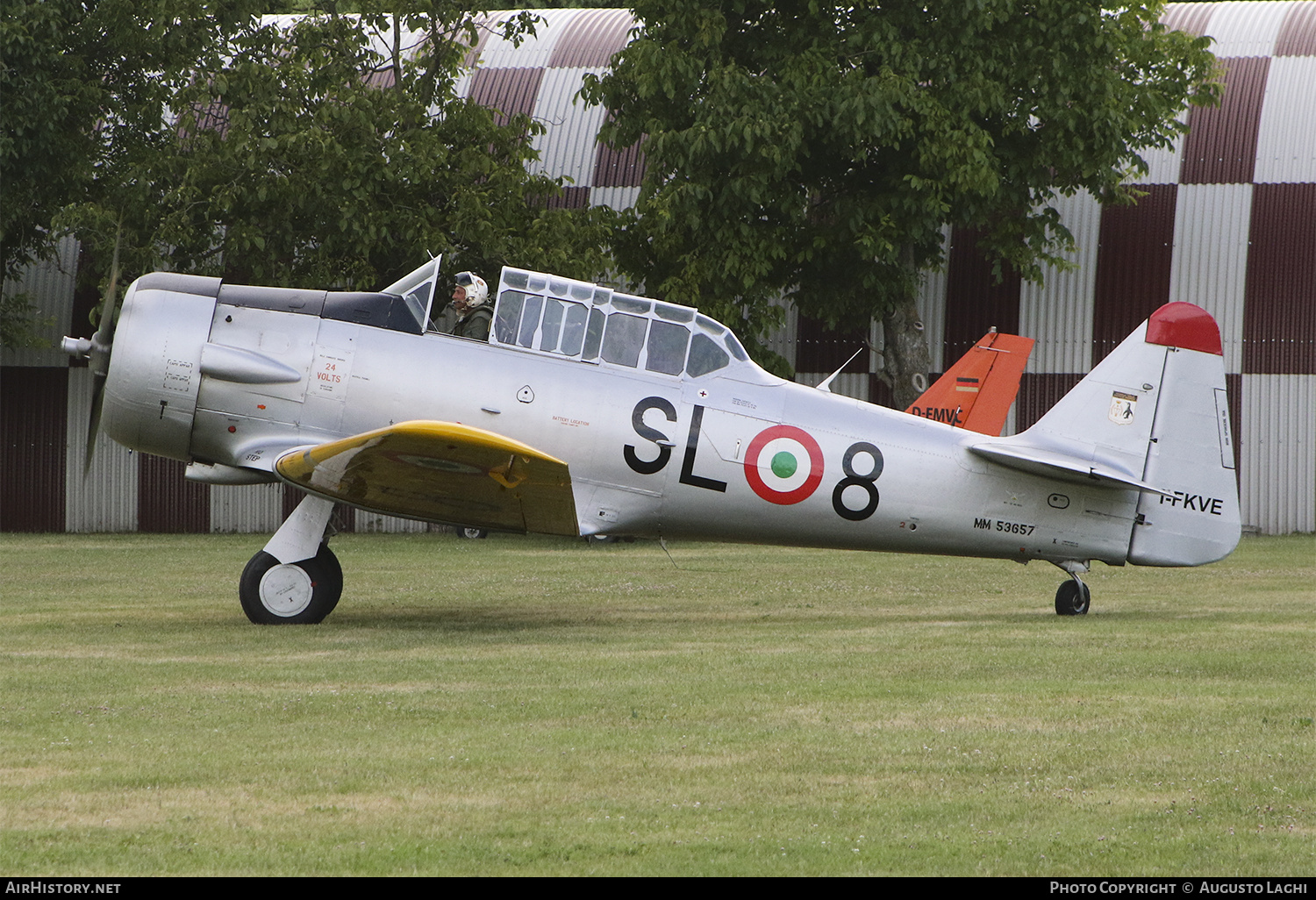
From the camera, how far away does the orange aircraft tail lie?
1880 centimetres

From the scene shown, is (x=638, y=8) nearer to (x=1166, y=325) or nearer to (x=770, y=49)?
(x=770, y=49)

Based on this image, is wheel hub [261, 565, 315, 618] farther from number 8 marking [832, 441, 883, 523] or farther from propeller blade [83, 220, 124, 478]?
number 8 marking [832, 441, 883, 523]

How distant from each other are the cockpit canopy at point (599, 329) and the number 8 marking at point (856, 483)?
4.27ft

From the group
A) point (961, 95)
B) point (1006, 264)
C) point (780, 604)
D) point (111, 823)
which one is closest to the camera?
point (111, 823)

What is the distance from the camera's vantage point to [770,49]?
75.2 feet

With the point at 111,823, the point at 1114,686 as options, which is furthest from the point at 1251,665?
the point at 111,823

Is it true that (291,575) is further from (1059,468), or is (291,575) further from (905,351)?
(905,351)

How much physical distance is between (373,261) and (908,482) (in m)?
14.0

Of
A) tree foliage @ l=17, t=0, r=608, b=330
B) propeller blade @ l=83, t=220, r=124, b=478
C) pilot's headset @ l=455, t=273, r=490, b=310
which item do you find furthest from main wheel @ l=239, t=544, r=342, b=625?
tree foliage @ l=17, t=0, r=608, b=330

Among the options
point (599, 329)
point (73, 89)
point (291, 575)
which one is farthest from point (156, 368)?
point (73, 89)

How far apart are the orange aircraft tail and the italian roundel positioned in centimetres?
719

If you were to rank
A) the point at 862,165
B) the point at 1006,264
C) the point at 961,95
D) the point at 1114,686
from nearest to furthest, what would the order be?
the point at 1114,686 → the point at 961,95 → the point at 862,165 → the point at 1006,264

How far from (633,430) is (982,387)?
835cm

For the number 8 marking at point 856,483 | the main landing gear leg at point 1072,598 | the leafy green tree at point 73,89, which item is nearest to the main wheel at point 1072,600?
the main landing gear leg at point 1072,598
